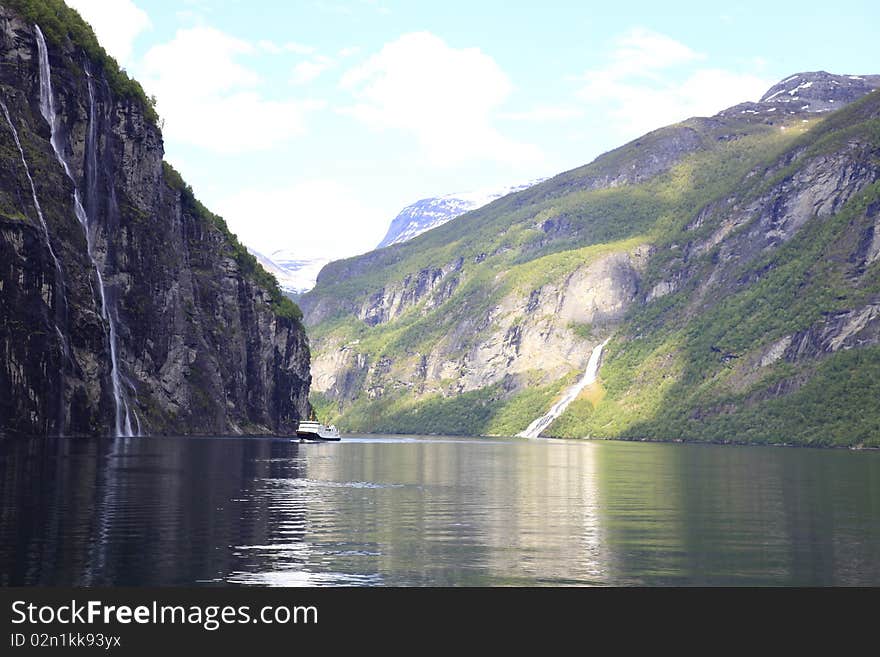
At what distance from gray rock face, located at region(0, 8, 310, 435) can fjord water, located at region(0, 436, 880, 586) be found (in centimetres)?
2888

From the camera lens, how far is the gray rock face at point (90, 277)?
402ft

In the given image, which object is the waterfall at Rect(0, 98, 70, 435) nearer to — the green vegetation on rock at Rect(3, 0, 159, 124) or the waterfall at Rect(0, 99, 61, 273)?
the waterfall at Rect(0, 99, 61, 273)

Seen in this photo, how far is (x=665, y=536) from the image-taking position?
5097cm

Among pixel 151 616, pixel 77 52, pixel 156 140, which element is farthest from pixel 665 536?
pixel 156 140

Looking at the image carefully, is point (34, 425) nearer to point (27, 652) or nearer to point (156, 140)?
point (156, 140)

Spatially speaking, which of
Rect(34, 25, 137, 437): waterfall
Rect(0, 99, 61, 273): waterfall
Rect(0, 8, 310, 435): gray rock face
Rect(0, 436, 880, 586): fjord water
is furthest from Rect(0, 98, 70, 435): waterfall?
Rect(0, 436, 880, 586): fjord water

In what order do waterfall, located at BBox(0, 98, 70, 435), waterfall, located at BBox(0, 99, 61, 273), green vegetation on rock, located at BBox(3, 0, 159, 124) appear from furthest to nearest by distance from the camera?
green vegetation on rock, located at BBox(3, 0, 159, 124) → waterfall, located at BBox(0, 99, 61, 273) → waterfall, located at BBox(0, 98, 70, 435)

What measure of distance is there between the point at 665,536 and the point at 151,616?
91.8 ft

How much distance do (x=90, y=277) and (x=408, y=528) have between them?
103137 millimetres

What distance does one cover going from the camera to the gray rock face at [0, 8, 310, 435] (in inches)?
4828

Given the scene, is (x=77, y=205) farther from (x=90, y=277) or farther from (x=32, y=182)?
(x=32, y=182)

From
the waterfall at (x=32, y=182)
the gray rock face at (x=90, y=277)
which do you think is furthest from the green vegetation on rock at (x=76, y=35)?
the waterfall at (x=32, y=182)

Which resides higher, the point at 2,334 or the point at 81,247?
the point at 81,247

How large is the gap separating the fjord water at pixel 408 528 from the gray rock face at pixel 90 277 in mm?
28878
